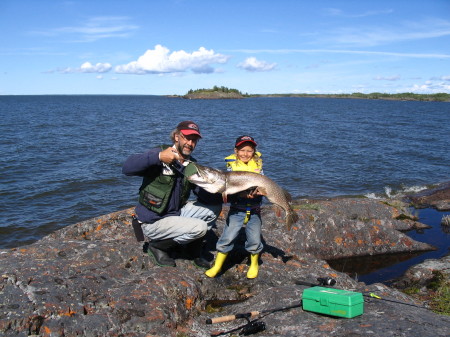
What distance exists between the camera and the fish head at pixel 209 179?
17.5ft

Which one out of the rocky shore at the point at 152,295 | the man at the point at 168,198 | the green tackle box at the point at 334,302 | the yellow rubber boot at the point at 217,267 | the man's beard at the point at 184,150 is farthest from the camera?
the yellow rubber boot at the point at 217,267

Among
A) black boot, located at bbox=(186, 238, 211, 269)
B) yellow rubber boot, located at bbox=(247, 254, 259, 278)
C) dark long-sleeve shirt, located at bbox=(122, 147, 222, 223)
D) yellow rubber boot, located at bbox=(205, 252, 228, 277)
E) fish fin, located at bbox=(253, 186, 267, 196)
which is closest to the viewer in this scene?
dark long-sleeve shirt, located at bbox=(122, 147, 222, 223)

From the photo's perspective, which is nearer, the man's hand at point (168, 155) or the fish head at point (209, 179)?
the man's hand at point (168, 155)

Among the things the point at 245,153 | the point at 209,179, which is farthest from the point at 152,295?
the point at 245,153

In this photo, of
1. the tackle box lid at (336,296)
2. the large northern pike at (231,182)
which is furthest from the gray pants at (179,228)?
the tackle box lid at (336,296)

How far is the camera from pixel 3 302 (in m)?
3.93

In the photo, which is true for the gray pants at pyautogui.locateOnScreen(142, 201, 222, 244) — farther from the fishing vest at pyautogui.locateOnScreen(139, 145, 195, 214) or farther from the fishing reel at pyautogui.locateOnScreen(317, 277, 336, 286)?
the fishing reel at pyautogui.locateOnScreen(317, 277, 336, 286)

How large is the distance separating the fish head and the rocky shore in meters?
1.28

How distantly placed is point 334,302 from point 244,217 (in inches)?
79.9

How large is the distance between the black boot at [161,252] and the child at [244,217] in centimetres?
61

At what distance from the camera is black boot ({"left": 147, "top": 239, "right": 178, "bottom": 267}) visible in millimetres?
5688

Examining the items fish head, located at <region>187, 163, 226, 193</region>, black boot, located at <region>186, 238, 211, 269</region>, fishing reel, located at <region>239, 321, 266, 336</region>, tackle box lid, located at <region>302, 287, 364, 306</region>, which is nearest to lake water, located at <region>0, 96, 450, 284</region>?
black boot, located at <region>186, 238, 211, 269</region>

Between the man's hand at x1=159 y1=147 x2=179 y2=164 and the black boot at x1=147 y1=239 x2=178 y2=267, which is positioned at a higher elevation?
the man's hand at x1=159 y1=147 x2=179 y2=164

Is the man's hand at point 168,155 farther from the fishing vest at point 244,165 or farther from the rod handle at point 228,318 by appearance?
the rod handle at point 228,318
